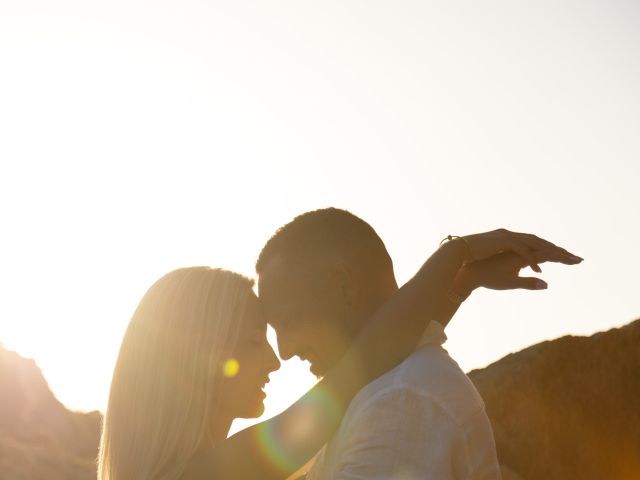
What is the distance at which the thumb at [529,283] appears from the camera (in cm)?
430

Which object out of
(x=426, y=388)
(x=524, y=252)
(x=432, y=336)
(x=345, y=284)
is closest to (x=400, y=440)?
(x=426, y=388)

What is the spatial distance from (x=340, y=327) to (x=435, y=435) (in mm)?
765

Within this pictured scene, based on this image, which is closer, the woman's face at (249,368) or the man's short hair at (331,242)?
the man's short hair at (331,242)

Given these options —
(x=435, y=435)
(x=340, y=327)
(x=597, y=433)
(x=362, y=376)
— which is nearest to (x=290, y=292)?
(x=340, y=327)

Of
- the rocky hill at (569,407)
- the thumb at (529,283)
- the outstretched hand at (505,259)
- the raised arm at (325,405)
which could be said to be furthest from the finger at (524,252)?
the rocky hill at (569,407)

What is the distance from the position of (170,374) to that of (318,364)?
2.22ft

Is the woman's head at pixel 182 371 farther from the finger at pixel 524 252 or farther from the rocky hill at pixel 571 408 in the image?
the rocky hill at pixel 571 408

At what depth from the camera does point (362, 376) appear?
3.67m

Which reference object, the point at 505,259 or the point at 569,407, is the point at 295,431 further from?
the point at 569,407

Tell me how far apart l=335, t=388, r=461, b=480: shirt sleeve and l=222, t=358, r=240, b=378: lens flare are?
103 cm

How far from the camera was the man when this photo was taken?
10.8 feet

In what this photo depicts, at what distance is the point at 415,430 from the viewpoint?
329 cm

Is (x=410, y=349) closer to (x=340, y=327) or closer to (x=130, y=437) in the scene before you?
(x=340, y=327)

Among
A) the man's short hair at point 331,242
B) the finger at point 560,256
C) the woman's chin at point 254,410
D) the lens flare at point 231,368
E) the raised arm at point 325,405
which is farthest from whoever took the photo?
the woman's chin at point 254,410
